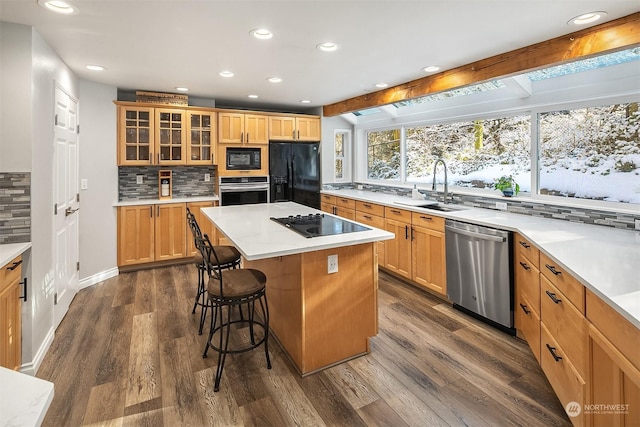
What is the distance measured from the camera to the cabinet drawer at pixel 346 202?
4.85 meters

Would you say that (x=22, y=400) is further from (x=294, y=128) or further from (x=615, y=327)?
(x=294, y=128)

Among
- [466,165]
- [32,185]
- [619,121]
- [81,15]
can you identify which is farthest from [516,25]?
[32,185]

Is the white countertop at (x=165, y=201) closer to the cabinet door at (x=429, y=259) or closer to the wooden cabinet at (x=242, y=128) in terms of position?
the wooden cabinet at (x=242, y=128)

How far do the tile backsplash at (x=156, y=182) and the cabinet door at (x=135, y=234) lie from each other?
381mm

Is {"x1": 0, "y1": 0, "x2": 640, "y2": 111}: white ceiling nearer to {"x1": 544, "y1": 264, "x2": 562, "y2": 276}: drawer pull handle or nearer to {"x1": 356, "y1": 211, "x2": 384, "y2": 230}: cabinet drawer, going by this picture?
{"x1": 544, "y1": 264, "x2": 562, "y2": 276}: drawer pull handle

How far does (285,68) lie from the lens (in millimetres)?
3379

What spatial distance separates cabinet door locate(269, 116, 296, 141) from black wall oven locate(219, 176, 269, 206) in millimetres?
681

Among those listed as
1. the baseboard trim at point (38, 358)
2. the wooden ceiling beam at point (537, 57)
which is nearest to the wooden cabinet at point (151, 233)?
the baseboard trim at point (38, 358)

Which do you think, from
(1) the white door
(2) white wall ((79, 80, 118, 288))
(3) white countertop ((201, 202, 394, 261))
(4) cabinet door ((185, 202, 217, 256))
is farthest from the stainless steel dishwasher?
(2) white wall ((79, 80, 118, 288))

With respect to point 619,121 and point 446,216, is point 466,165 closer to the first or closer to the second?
point 446,216

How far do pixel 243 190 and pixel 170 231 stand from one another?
1.16m

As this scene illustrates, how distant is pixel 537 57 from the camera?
8.52 feet

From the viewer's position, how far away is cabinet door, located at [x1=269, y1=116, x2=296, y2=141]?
5.27 meters

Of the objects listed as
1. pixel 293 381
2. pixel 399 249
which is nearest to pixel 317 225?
pixel 293 381
